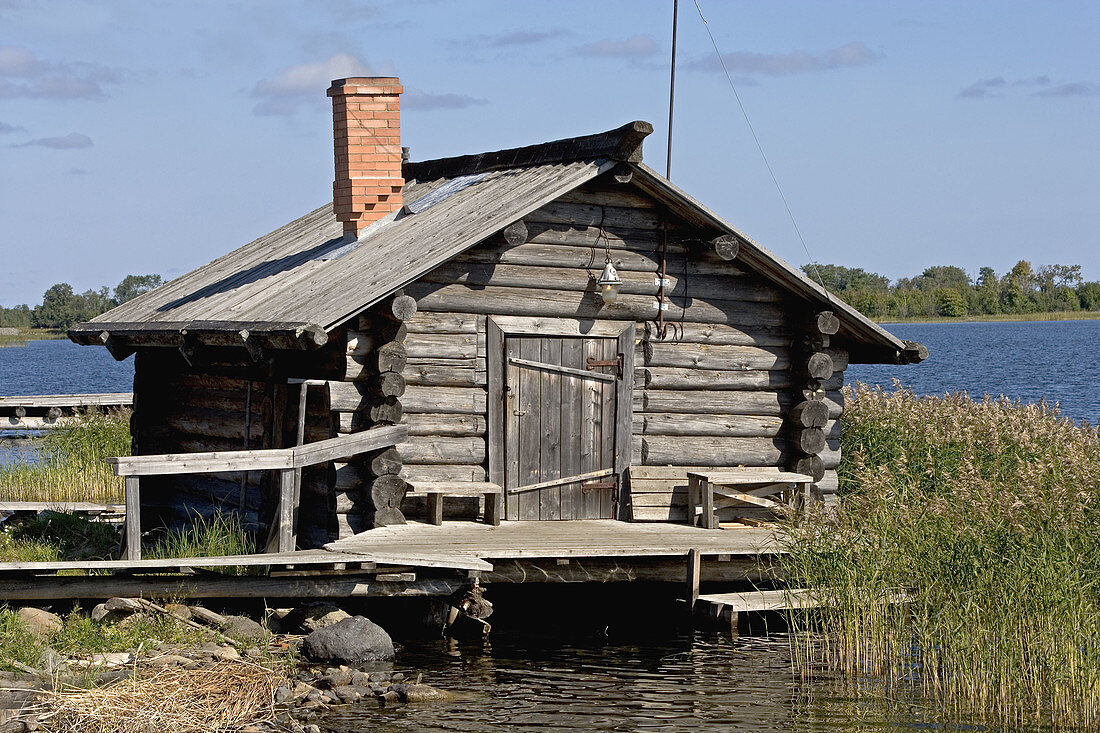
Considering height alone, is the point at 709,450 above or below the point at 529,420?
below

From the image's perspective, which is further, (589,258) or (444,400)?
(589,258)

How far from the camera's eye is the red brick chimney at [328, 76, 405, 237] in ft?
51.2

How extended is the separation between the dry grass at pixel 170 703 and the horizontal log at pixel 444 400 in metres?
3.96

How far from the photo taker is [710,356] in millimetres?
14617

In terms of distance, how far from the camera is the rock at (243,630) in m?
11.0

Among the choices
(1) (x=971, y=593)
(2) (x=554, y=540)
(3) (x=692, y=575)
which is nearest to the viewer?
(1) (x=971, y=593)

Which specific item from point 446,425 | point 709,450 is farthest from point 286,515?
point 709,450

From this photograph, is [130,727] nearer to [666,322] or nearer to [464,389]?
[464,389]

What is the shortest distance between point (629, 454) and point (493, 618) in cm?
246

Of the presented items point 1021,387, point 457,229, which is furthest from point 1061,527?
point 1021,387

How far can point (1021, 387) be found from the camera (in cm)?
4178

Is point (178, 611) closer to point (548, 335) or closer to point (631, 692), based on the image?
point (631, 692)

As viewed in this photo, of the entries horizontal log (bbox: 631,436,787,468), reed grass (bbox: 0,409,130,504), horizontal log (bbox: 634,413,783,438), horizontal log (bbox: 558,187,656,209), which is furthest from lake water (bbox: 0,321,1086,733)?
reed grass (bbox: 0,409,130,504)

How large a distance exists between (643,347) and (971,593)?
5328 millimetres
